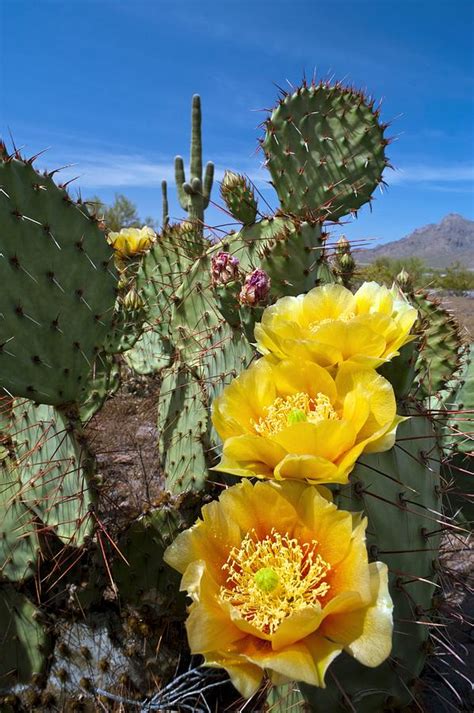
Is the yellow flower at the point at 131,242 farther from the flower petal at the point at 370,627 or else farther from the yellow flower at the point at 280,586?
the flower petal at the point at 370,627

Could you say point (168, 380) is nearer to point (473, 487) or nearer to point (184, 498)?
point (184, 498)

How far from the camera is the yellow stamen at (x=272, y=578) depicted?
25.6 inches

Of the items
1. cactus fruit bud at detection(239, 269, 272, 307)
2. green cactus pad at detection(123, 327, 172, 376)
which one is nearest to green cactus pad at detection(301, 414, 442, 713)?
cactus fruit bud at detection(239, 269, 272, 307)

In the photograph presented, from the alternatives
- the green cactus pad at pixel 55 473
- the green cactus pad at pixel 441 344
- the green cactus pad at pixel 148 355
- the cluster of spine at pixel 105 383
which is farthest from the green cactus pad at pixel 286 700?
the green cactus pad at pixel 148 355

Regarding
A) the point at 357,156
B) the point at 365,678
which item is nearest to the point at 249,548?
the point at 365,678

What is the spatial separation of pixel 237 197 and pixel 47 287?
2.46ft

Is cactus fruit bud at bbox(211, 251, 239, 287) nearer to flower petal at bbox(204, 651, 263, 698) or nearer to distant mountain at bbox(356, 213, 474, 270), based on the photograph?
flower petal at bbox(204, 651, 263, 698)

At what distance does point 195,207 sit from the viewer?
144 inches

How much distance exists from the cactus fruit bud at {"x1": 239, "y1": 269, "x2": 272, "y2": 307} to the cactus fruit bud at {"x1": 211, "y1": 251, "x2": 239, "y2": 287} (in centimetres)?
16

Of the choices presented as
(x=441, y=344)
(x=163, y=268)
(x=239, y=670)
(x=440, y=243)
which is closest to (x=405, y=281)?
(x=441, y=344)

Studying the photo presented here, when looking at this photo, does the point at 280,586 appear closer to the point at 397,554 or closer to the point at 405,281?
the point at 397,554

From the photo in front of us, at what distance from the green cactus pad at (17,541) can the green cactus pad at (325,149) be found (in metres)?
1.35

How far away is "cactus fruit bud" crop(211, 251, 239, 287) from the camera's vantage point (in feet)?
4.37

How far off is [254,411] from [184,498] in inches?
29.8
